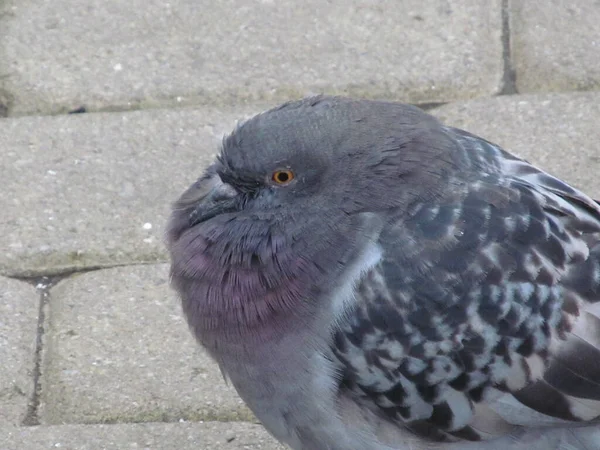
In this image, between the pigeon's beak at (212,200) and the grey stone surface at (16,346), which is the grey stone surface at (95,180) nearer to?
the grey stone surface at (16,346)

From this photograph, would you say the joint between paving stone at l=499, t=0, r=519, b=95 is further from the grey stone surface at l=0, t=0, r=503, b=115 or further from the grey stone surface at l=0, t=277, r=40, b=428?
the grey stone surface at l=0, t=277, r=40, b=428

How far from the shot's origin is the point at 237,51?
5.55 meters

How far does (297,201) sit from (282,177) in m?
0.09

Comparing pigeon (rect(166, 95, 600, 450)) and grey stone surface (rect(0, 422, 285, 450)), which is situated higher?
pigeon (rect(166, 95, 600, 450))

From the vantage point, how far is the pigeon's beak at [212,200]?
3.58 metres

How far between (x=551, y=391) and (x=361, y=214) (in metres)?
0.75

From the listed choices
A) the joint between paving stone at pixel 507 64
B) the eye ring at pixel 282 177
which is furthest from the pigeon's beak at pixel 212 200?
the joint between paving stone at pixel 507 64

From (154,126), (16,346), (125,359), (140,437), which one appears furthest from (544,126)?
(16,346)

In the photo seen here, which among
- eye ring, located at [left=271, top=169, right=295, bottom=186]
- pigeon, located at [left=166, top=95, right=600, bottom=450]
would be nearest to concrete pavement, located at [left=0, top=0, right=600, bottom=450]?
pigeon, located at [left=166, top=95, right=600, bottom=450]

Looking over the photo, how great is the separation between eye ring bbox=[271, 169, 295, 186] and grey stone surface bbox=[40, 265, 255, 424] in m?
0.93

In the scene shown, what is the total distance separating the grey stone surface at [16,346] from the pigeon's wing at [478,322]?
1293 millimetres

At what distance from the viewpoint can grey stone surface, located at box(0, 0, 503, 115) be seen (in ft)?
17.4

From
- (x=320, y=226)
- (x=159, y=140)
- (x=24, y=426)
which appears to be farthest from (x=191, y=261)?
(x=159, y=140)

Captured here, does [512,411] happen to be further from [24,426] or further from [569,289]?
[24,426]
